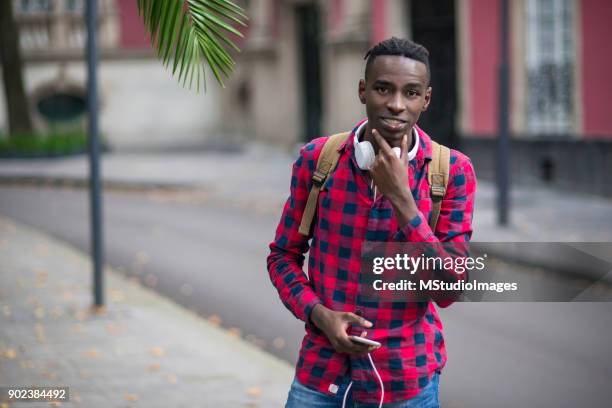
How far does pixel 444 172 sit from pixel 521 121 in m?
15.2

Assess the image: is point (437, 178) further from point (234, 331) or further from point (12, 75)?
point (12, 75)

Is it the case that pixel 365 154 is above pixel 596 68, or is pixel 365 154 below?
below

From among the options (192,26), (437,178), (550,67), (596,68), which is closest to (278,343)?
(192,26)

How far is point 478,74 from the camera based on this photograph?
1873 cm

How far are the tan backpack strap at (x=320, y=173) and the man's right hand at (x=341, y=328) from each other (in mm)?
290

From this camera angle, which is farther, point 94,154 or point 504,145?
point 504,145

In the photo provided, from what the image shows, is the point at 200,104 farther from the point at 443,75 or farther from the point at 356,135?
the point at 356,135

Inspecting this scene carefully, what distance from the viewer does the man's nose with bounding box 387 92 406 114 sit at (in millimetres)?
2646

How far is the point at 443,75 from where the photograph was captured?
2019cm

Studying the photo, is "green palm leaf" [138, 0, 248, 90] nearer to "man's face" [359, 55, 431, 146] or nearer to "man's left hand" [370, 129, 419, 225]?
"man's face" [359, 55, 431, 146]

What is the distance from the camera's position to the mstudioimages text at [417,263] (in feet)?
8.69

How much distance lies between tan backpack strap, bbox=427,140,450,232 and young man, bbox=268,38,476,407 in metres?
0.02

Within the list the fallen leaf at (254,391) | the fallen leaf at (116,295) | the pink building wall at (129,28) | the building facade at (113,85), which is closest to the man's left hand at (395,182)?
the fallen leaf at (254,391)

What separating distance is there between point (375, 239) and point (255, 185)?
16325mm
